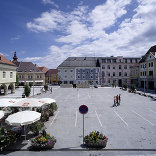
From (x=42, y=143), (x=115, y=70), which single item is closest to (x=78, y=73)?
(x=115, y=70)

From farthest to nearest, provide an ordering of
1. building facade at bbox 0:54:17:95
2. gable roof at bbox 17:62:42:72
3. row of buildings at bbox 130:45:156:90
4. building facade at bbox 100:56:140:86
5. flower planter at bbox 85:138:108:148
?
1. building facade at bbox 100:56:140:86
2. gable roof at bbox 17:62:42:72
3. row of buildings at bbox 130:45:156:90
4. building facade at bbox 0:54:17:95
5. flower planter at bbox 85:138:108:148

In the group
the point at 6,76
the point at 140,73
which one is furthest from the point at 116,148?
the point at 140,73

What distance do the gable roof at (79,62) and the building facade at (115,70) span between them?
17.1ft

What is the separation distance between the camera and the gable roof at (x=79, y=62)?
232ft

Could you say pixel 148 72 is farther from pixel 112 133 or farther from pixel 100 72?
pixel 112 133

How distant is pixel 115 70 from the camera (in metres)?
70.2

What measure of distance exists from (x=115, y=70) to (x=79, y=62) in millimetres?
19163

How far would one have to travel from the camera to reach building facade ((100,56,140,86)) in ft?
230

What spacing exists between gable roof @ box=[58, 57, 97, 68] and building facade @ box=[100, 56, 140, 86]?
17.1ft

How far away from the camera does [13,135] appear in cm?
895

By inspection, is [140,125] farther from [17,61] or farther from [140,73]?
[17,61]

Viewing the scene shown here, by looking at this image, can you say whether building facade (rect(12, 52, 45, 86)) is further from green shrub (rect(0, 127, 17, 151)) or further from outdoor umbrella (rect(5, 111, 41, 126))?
green shrub (rect(0, 127, 17, 151))

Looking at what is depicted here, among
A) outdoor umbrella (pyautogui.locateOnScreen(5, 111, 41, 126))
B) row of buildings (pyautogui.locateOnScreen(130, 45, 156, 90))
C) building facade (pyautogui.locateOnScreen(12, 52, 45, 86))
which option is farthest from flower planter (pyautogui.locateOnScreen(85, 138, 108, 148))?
building facade (pyautogui.locateOnScreen(12, 52, 45, 86))

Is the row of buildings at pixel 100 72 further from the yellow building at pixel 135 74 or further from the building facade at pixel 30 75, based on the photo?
the building facade at pixel 30 75
